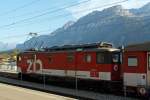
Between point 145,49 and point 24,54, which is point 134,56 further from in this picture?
point 24,54

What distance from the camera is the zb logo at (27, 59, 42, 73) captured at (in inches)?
1508

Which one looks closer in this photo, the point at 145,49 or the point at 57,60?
the point at 145,49

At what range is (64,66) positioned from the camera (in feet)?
110

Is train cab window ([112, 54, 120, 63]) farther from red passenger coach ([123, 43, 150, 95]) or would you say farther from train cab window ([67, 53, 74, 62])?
train cab window ([67, 53, 74, 62])

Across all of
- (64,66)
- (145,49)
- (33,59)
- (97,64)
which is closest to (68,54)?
(64,66)

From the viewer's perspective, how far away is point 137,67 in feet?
78.4

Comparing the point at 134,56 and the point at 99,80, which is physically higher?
the point at 134,56

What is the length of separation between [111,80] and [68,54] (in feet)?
20.1

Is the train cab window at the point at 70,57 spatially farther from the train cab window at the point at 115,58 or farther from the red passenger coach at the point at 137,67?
the red passenger coach at the point at 137,67

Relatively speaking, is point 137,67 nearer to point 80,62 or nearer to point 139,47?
point 139,47

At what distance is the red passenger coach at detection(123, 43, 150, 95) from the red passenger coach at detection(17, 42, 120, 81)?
3326 millimetres

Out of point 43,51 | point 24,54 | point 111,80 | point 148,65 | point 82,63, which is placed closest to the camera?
point 148,65

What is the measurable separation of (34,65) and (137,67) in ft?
56.5

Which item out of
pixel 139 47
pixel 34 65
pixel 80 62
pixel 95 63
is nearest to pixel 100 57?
pixel 95 63
